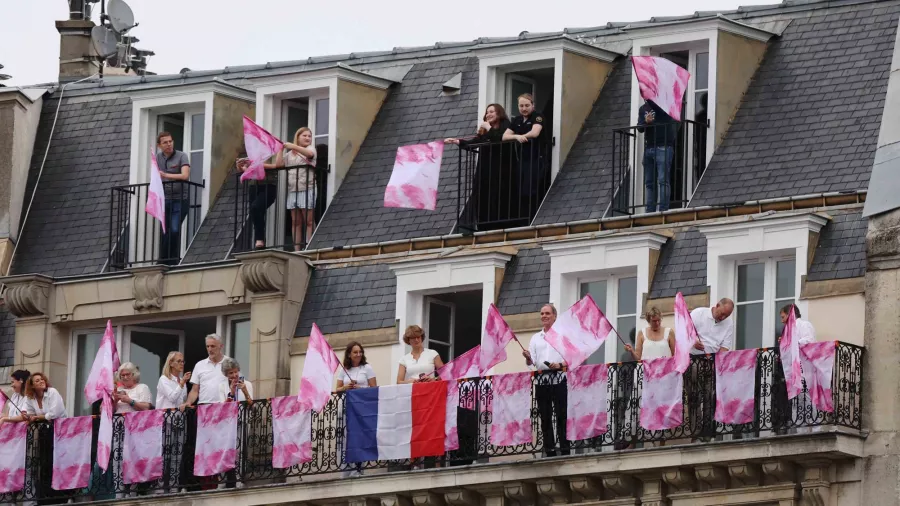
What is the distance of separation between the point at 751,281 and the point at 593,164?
356cm

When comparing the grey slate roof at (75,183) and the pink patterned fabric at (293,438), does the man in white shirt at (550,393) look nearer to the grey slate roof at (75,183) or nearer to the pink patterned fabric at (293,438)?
the pink patterned fabric at (293,438)

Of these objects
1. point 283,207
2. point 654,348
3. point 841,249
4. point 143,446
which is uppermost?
point 283,207

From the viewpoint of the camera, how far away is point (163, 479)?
48.4 metres

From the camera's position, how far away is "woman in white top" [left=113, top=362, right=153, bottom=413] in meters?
48.3

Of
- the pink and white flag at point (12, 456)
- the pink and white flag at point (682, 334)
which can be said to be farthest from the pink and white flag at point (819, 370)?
the pink and white flag at point (12, 456)

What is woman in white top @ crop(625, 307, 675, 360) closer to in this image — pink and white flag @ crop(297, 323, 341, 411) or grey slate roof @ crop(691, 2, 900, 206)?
grey slate roof @ crop(691, 2, 900, 206)

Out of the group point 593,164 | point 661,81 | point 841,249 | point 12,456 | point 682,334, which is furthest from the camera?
point 12,456

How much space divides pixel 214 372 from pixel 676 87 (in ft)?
23.1

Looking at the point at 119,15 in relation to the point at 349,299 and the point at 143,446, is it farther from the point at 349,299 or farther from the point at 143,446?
the point at 143,446

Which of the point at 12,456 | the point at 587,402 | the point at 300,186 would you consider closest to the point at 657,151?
the point at 587,402

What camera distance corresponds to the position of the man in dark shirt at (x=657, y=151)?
46844mm

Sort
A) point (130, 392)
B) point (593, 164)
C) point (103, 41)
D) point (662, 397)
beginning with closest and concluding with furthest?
point (662, 397)
point (593, 164)
point (130, 392)
point (103, 41)

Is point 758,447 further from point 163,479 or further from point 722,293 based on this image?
point 163,479

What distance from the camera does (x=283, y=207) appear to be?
50.2 metres
